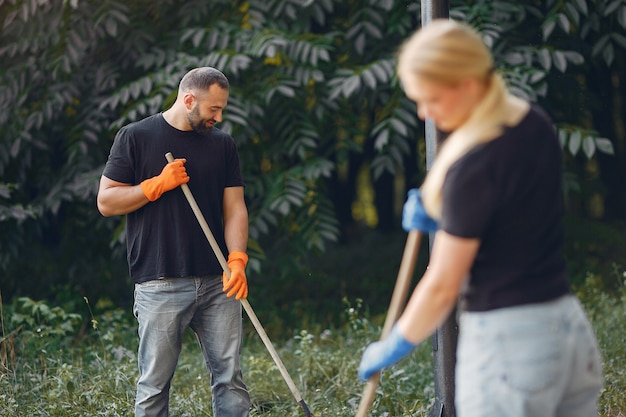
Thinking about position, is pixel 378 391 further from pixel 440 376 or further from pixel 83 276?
pixel 83 276

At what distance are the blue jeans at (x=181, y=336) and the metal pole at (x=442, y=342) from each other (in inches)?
39.6

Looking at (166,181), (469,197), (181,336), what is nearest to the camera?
(469,197)

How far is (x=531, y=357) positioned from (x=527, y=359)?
0.04 feet

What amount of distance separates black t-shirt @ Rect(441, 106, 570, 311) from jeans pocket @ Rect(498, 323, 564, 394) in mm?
85

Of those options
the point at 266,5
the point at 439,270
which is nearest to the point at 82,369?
the point at 266,5

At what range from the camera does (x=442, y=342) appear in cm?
462

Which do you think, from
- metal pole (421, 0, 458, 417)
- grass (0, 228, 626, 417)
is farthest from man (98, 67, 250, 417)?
metal pole (421, 0, 458, 417)

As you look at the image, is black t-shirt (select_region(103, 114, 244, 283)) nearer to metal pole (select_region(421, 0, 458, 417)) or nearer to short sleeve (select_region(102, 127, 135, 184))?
short sleeve (select_region(102, 127, 135, 184))

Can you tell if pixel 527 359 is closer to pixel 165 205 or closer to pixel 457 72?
pixel 457 72

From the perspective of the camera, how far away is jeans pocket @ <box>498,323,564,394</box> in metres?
2.50

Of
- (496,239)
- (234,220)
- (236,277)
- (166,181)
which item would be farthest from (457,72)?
(234,220)

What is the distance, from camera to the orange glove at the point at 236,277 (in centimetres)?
439

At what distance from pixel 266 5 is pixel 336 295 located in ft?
12.6

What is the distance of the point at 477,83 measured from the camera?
2520mm
